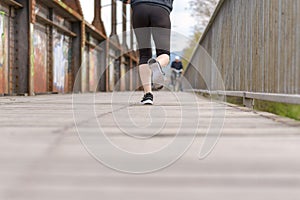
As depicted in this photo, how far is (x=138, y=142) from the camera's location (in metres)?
1.33

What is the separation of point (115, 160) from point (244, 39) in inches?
128

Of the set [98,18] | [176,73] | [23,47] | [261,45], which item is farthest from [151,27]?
[98,18]

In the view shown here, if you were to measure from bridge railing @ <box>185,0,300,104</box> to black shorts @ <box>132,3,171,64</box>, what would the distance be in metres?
0.68

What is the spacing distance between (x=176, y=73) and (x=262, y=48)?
1266 centimetres

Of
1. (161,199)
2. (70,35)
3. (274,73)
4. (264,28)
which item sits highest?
(70,35)

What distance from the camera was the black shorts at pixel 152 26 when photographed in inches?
155

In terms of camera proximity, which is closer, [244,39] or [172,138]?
[172,138]

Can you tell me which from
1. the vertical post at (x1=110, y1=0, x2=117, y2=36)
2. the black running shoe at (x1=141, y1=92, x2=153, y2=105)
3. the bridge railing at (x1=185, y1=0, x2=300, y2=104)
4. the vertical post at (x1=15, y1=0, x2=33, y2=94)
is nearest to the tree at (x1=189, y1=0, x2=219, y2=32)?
the vertical post at (x1=110, y1=0, x2=117, y2=36)

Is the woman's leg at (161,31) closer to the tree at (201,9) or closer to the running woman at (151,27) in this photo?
the running woman at (151,27)

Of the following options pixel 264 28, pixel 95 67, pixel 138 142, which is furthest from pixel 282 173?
pixel 95 67

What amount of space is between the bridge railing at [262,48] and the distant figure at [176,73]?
9.94 metres

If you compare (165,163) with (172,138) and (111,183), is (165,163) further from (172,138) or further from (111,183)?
(172,138)

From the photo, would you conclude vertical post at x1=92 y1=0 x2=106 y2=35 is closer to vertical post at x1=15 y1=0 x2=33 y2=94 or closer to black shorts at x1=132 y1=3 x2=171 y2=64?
vertical post at x1=15 y1=0 x2=33 y2=94

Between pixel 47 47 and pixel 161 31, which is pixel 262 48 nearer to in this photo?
pixel 161 31
